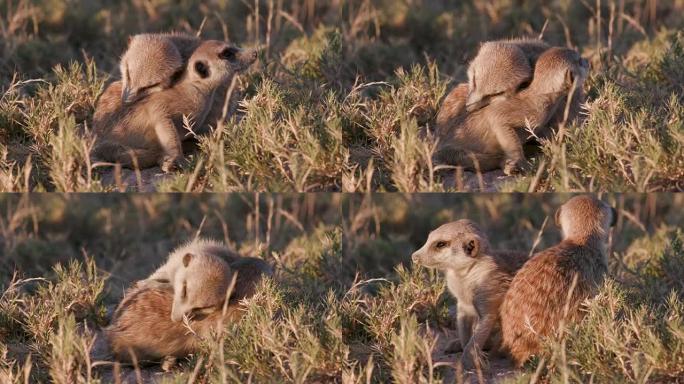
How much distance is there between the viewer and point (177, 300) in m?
6.75

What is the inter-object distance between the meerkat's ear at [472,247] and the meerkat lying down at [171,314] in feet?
4.01

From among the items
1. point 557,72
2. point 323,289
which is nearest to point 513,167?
point 557,72

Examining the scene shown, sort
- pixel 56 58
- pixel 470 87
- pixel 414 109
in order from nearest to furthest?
pixel 470 87 < pixel 414 109 < pixel 56 58

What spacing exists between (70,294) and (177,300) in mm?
1165

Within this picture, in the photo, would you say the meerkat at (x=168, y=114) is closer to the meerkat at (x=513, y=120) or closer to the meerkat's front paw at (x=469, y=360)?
the meerkat at (x=513, y=120)

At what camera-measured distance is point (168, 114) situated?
727cm

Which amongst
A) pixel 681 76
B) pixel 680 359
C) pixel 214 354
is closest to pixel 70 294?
pixel 214 354

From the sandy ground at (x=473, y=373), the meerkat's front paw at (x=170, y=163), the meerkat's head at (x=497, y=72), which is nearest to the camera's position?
the sandy ground at (x=473, y=373)

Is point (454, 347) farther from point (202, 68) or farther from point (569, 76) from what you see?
point (202, 68)

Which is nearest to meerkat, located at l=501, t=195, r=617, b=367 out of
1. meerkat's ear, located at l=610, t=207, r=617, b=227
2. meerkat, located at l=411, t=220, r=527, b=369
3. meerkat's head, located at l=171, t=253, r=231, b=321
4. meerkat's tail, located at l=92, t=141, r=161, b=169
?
meerkat, located at l=411, t=220, r=527, b=369

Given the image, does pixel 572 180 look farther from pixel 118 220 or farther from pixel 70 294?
pixel 118 220

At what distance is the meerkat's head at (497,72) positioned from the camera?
23.2 ft

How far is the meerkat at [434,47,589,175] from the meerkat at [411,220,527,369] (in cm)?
45

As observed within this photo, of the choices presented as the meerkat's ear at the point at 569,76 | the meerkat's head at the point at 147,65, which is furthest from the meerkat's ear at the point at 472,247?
the meerkat's head at the point at 147,65
